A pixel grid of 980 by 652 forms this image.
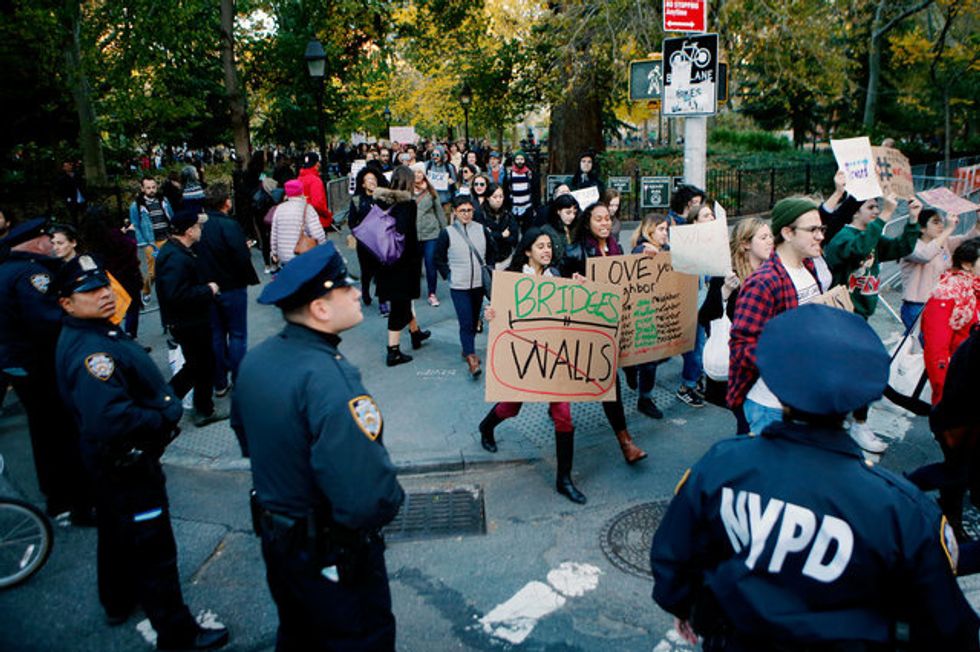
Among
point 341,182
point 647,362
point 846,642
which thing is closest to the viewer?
point 846,642

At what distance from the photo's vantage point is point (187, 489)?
18.2 ft

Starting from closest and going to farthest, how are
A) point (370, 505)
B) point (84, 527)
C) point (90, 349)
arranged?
point (370, 505) < point (90, 349) < point (84, 527)

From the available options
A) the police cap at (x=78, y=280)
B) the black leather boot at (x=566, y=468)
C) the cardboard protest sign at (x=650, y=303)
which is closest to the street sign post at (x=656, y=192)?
the cardboard protest sign at (x=650, y=303)

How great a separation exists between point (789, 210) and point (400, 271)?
4.46 metres

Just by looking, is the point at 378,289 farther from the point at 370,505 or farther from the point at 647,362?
the point at 370,505

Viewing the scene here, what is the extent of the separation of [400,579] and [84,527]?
7.62 feet

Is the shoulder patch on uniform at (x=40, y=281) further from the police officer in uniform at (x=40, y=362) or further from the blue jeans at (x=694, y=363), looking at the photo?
the blue jeans at (x=694, y=363)

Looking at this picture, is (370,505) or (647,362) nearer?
(370,505)

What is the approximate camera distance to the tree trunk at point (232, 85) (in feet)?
57.2

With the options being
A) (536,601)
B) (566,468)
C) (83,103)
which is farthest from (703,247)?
(83,103)

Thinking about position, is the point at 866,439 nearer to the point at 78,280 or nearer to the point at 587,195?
the point at 587,195

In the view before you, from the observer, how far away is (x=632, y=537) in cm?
459

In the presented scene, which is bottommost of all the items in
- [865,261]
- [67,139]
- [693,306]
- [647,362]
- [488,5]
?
[647,362]

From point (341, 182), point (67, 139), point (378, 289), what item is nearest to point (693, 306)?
point (378, 289)
